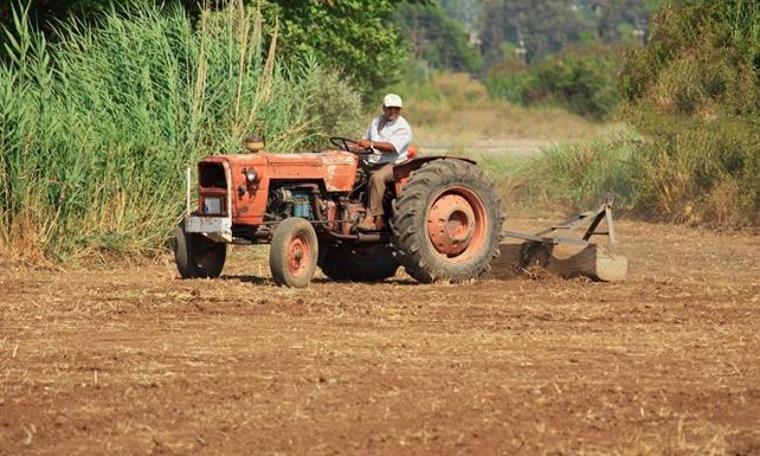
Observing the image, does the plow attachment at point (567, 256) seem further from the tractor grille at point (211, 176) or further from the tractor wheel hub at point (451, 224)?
the tractor grille at point (211, 176)

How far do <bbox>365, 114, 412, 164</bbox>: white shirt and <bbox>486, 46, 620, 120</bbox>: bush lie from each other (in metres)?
41.0

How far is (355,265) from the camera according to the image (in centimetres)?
1541

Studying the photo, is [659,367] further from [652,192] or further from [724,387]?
[652,192]

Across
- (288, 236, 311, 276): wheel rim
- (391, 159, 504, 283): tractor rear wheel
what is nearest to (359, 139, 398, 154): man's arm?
(391, 159, 504, 283): tractor rear wheel

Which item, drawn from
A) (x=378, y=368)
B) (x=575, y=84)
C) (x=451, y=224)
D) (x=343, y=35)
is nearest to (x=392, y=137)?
(x=451, y=224)

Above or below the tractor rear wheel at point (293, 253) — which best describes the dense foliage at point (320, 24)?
above

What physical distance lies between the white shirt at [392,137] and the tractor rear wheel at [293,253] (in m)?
1.04

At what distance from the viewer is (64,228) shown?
1647cm

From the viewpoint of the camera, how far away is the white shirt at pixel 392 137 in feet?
47.6

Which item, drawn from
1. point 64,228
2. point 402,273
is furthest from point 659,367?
point 64,228

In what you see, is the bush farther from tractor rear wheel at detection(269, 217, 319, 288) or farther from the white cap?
tractor rear wheel at detection(269, 217, 319, 288)

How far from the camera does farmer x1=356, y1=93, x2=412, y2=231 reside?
14438 mm

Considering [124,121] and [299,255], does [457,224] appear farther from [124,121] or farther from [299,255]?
[124,121]

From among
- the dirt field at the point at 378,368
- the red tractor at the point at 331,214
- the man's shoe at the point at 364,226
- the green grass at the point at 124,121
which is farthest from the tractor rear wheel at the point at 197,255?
the green grass at the point at 124,121
